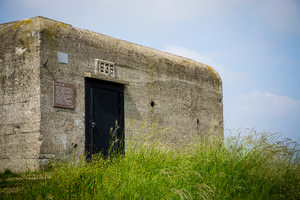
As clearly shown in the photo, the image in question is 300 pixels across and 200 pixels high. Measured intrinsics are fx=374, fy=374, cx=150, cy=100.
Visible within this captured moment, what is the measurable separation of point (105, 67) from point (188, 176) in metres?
3.49

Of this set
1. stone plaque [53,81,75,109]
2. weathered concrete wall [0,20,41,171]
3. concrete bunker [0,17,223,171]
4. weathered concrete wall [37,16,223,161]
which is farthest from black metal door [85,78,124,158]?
weathered concrete wall [0,20,41,171]

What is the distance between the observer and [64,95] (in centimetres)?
688

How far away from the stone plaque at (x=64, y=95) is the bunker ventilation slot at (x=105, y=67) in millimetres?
783

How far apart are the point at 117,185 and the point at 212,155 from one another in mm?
1815

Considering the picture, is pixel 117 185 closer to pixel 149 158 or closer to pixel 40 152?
pixel 149 158

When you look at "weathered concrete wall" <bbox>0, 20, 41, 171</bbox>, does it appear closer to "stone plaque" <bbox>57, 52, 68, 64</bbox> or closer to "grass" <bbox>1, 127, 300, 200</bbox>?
"stone plaque" <bbox>57, 52, 68, 64</bbox>

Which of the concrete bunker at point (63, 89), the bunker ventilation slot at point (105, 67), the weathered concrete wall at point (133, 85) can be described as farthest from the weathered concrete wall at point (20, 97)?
the bunker ventilation slot at point (105, 67)

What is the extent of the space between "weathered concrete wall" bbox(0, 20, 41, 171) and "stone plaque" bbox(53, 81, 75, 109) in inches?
13.4

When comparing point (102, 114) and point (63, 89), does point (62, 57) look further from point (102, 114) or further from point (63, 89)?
point (102, 114)

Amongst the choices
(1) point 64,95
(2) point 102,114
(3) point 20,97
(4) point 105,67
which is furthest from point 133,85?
(3) point 20,97

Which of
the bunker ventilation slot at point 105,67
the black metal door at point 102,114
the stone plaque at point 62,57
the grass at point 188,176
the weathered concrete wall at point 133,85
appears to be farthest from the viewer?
the bunker ventilation slot at point 105,67

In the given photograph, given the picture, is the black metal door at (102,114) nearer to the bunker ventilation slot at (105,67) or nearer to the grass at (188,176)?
the bunker ventilation slot at (105,67)

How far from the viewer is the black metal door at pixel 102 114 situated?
723 cm

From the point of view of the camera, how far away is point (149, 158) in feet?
18.6
